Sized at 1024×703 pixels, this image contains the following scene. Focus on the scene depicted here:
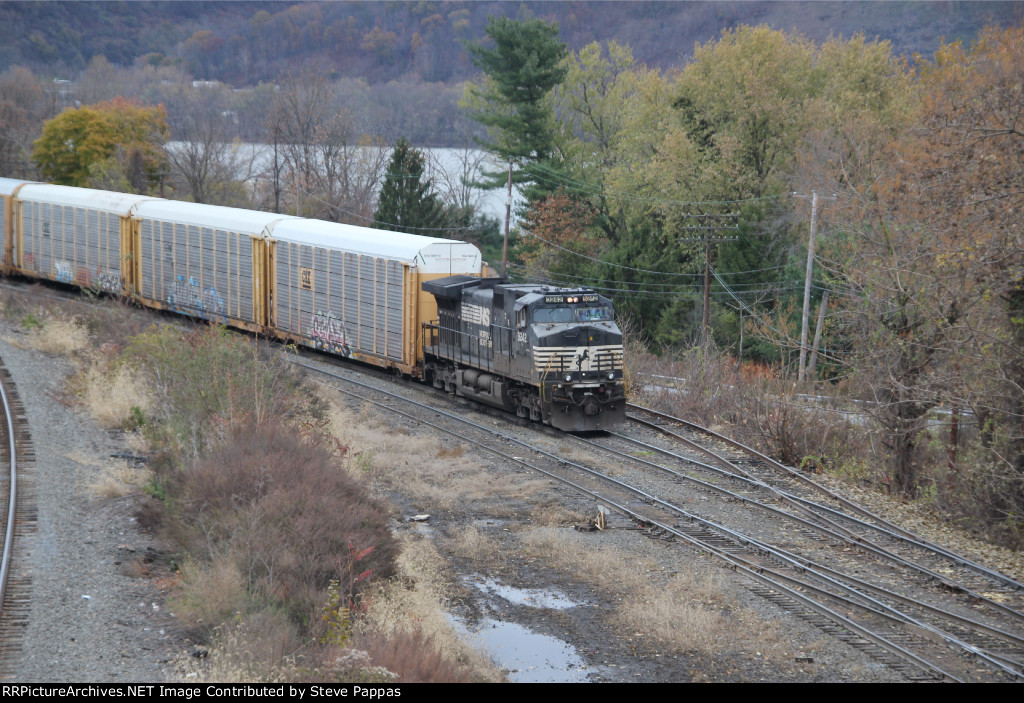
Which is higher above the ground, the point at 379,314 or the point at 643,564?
the point at 379,314

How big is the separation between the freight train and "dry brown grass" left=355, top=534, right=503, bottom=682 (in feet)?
25.4

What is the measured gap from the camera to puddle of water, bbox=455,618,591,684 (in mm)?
10445

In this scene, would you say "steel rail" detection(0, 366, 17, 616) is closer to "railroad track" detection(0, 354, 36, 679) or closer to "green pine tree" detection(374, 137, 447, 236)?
"railroad track" detection(0, 354, 36, 679)

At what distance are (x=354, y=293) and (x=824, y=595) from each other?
16.1m

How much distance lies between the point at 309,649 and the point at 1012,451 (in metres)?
11.8

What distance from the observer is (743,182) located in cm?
5056

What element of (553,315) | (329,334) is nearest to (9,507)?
(553,315)

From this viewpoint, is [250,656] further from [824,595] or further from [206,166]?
[206,166]

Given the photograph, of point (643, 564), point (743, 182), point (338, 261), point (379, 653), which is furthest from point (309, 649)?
point (743, 182)

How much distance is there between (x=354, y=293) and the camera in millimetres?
25531

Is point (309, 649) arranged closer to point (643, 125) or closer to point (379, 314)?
point (379, 314)

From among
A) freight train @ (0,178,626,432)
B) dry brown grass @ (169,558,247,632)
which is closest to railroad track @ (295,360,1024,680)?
freight train @ (0,178,626,432)

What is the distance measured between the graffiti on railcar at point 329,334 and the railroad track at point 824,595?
920cm
